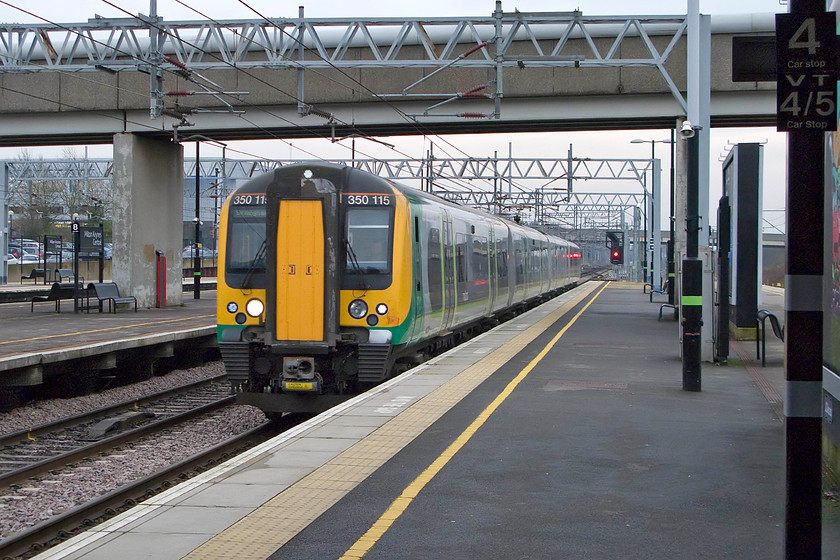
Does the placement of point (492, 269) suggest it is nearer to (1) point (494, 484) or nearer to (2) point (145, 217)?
(2) point (145, 217)

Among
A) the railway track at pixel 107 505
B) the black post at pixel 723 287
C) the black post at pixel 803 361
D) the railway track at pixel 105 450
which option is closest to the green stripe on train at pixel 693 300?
the black post at pixel 723 287

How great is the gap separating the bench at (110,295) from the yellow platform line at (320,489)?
16128 millimetres

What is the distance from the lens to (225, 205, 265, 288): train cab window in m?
12.6

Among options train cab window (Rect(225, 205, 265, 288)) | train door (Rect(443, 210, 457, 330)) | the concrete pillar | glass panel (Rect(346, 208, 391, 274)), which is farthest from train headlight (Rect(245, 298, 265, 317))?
the concrete pillar

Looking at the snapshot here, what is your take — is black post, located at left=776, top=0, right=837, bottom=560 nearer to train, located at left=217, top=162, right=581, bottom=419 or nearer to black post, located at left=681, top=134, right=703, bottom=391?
black post, located at left=681, top=134, right=703, bottom=391

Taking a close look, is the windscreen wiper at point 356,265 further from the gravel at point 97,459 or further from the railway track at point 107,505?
the gravel at point 97,459

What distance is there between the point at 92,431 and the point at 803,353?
1059cm

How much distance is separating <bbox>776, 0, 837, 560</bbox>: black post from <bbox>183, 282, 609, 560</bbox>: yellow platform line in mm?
2875

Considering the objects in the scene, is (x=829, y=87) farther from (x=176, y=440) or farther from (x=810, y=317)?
(x=176, y=440)

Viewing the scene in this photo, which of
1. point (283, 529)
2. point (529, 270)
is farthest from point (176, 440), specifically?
point (529, 270)

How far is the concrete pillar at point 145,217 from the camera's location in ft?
92.4

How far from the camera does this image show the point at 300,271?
12.4 metres

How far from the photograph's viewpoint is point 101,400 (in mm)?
16766

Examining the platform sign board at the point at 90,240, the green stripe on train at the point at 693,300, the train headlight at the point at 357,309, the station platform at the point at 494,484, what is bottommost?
the station platform at the point at 494,484
